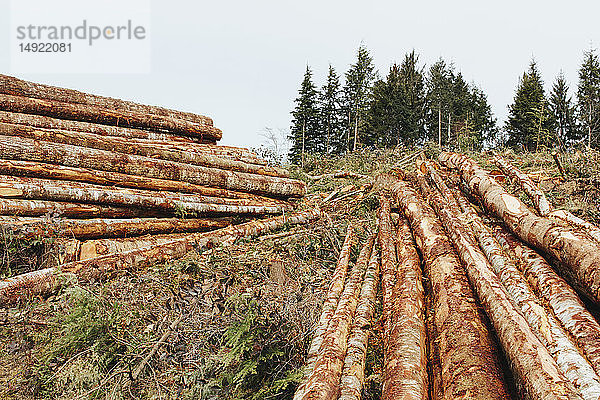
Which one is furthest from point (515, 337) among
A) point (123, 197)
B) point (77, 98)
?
point (77, 98)

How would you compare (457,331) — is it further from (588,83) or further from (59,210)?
(588,83)

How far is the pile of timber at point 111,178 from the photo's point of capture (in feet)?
13.8

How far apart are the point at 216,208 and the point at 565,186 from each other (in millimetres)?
4383

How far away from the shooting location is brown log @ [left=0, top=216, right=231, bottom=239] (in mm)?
3910

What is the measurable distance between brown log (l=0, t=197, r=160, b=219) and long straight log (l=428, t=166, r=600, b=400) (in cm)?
392

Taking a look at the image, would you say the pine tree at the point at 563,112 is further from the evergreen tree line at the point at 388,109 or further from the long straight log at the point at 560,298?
the long straight log at the point at 560,298

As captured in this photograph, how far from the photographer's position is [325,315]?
2652 millimetres

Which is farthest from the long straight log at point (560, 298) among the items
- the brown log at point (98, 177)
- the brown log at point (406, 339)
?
the brown log at point (98, 177)

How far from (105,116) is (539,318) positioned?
6540 millimetres

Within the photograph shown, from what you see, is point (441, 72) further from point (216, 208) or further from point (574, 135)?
point (216, 208)

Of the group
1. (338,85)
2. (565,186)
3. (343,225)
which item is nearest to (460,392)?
(343,225)

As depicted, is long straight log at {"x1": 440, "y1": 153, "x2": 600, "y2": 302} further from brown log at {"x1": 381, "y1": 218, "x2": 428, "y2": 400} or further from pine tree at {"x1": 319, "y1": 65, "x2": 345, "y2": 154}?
pine tree at {"x1": 319, "y1": 65, "x2": 345, "y2": 154}

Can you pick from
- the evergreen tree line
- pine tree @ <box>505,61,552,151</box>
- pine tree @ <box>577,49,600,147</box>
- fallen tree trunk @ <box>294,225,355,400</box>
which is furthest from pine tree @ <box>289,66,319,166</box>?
fallen tree trunk @ <box>294,225,355,400</box>

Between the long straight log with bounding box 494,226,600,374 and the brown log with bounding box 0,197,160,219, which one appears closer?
the long straight log with bounding box 494,226,600,374
